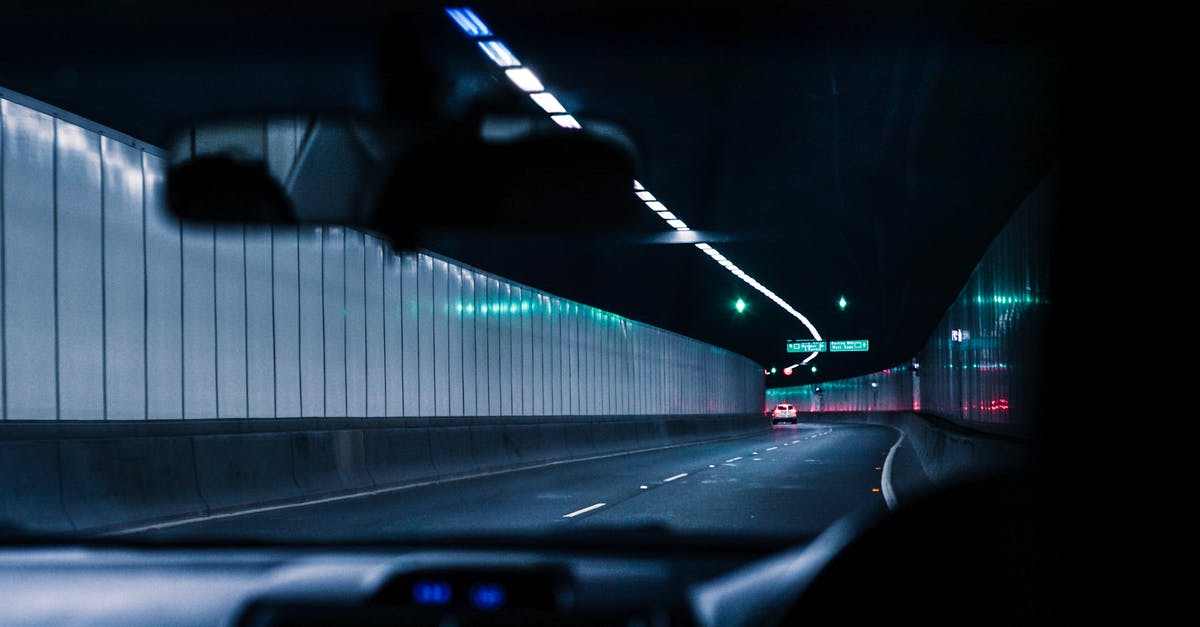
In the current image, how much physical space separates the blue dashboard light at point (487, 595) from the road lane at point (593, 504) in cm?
532

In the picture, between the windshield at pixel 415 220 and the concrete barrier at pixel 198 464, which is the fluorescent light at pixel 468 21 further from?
the concrete barrier at pixel 198 464

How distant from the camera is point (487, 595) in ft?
10.9

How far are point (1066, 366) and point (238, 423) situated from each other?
14.2 metres

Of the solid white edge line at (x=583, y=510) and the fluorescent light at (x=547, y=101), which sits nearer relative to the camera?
the fluorescent light at (x=547, y=101)

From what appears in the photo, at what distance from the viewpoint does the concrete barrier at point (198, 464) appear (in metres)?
13.2

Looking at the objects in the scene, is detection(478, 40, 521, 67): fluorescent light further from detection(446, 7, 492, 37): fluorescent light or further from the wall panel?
the wall panel

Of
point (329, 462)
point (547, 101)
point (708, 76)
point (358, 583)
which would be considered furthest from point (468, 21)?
point (329, 462)

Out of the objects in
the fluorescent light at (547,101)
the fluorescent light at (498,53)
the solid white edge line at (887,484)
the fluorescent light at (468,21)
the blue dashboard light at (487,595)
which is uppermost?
the fluorescent light at (468,21)

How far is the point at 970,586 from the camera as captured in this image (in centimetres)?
253

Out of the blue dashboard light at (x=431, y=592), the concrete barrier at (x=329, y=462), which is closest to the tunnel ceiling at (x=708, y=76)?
the blue dashboard light at (x=431, y=592)

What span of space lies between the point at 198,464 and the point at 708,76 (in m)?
8.59

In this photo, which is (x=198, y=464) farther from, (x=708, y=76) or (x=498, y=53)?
(x=708, y=76)

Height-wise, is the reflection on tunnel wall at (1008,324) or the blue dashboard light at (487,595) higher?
the reflection on tunnel wall at (1008,324)

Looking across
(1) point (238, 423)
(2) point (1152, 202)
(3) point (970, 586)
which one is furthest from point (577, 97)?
(3) point (970, 586)
